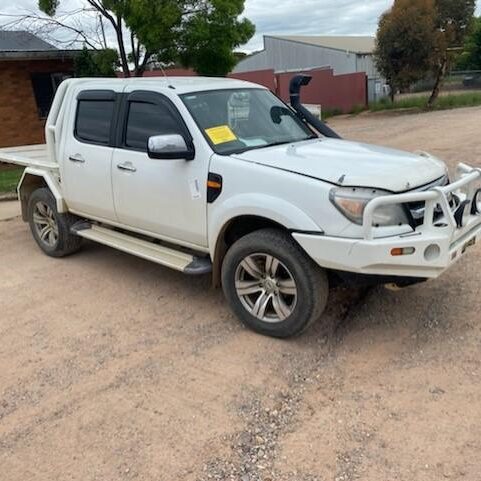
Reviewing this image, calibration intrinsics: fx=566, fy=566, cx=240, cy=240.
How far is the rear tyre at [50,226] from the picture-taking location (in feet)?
19.9

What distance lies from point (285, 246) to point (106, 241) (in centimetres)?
216

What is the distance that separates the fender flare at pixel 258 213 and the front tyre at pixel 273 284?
0.17 meters

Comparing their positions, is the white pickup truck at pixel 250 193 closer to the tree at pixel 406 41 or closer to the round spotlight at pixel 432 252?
the round spotlight at pixel 432 252

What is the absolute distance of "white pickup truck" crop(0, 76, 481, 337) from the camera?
12.0ft

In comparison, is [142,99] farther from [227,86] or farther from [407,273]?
[407,273]

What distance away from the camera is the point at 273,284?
4.12 m

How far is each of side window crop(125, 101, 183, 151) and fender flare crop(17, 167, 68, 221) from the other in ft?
4.20

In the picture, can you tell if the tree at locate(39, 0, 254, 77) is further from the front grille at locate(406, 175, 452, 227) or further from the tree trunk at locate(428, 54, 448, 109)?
the tree trunk at locate(428, 54, 448, 109)

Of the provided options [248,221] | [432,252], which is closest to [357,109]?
[248,221]

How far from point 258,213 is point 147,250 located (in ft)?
4.71

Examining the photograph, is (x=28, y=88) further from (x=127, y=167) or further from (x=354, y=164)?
(x=354, y=164)

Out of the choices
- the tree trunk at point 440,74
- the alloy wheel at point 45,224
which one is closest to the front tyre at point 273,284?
the alloy wheel at point 45,224

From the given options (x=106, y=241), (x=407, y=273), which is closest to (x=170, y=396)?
(x=407, y=273)

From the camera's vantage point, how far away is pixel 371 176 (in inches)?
147
